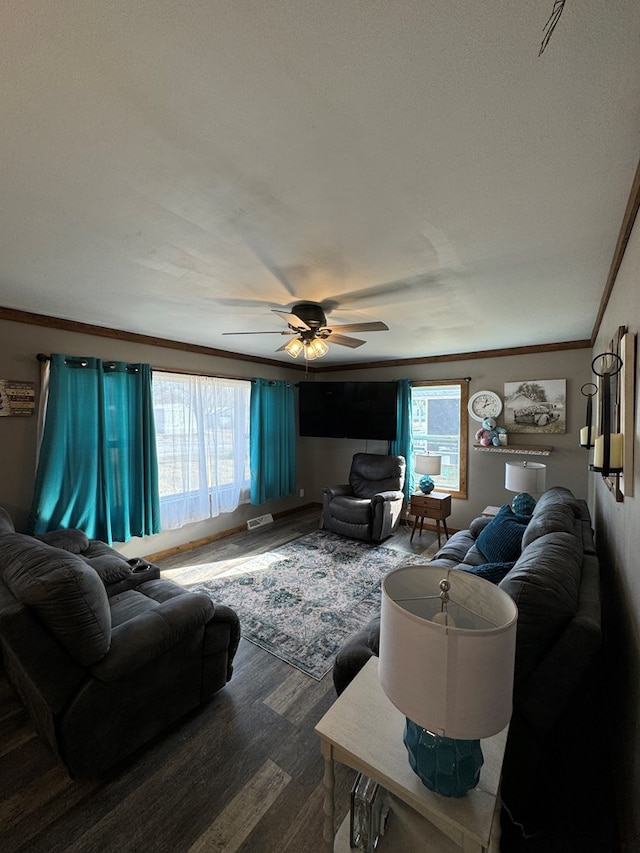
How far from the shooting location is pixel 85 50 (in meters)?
0.81

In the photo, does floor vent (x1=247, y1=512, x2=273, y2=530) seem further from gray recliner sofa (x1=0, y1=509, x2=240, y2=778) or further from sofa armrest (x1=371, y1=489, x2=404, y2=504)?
gray recliner sofa (x1=0, y1=509, x2=240, y2=778)

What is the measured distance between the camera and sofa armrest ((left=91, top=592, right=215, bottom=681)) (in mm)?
1487

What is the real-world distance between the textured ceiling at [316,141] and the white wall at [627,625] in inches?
12.3

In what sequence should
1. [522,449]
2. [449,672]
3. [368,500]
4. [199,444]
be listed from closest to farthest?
[449,672] → [522,449] → [199,444] → [368,500]

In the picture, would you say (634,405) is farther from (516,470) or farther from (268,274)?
(516,470)

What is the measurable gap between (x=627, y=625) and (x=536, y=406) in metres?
3.25

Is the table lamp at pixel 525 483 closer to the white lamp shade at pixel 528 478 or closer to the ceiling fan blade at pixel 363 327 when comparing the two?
the white lamp shade at pixel 528 478

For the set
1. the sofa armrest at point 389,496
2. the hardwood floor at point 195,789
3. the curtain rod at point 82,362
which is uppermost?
the curtain rod at point 82,362

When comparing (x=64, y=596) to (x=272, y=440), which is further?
(x=272, y=440)

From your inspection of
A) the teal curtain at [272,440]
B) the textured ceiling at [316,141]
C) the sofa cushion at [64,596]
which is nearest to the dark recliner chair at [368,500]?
the teal curtain at [272,440]

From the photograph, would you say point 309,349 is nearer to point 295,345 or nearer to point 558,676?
point 295,345

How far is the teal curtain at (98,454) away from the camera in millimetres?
2996

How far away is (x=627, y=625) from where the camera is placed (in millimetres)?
1375

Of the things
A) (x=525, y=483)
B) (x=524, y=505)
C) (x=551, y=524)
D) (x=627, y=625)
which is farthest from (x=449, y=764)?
(x=525, y=483)
